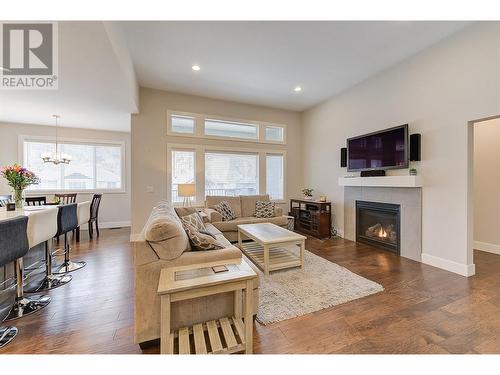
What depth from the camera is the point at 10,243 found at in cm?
170

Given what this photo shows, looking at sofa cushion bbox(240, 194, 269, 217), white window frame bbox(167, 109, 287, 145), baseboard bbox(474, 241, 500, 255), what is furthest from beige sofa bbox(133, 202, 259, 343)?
baseboard bbox(474, 241, 500, 255)

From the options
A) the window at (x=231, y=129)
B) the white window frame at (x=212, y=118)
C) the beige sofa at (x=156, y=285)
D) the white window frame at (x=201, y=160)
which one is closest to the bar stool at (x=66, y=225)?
the white window frame at (x=201, y=160)

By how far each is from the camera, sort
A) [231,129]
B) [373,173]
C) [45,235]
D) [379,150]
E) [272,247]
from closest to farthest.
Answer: [45,235] → [272,247] → [379,150] → [373,173] → [231,129]

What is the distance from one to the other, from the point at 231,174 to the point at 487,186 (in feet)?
16.5

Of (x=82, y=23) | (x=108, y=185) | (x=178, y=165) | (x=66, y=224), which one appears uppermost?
(x=82, y=23)

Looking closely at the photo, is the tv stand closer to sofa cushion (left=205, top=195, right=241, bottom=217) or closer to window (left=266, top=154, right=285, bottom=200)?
window (left=266, top=154, right=285, bottom=200)

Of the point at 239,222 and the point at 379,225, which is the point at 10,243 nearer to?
the point at 239,222

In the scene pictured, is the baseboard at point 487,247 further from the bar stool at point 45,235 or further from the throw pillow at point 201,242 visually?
the bar stool at point 45,235

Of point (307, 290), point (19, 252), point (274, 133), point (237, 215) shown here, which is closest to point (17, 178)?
point (19, 252)

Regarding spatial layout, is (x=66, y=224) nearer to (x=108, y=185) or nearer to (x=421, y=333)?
(x=108, y=185)

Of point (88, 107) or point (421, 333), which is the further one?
point (88, 107)
